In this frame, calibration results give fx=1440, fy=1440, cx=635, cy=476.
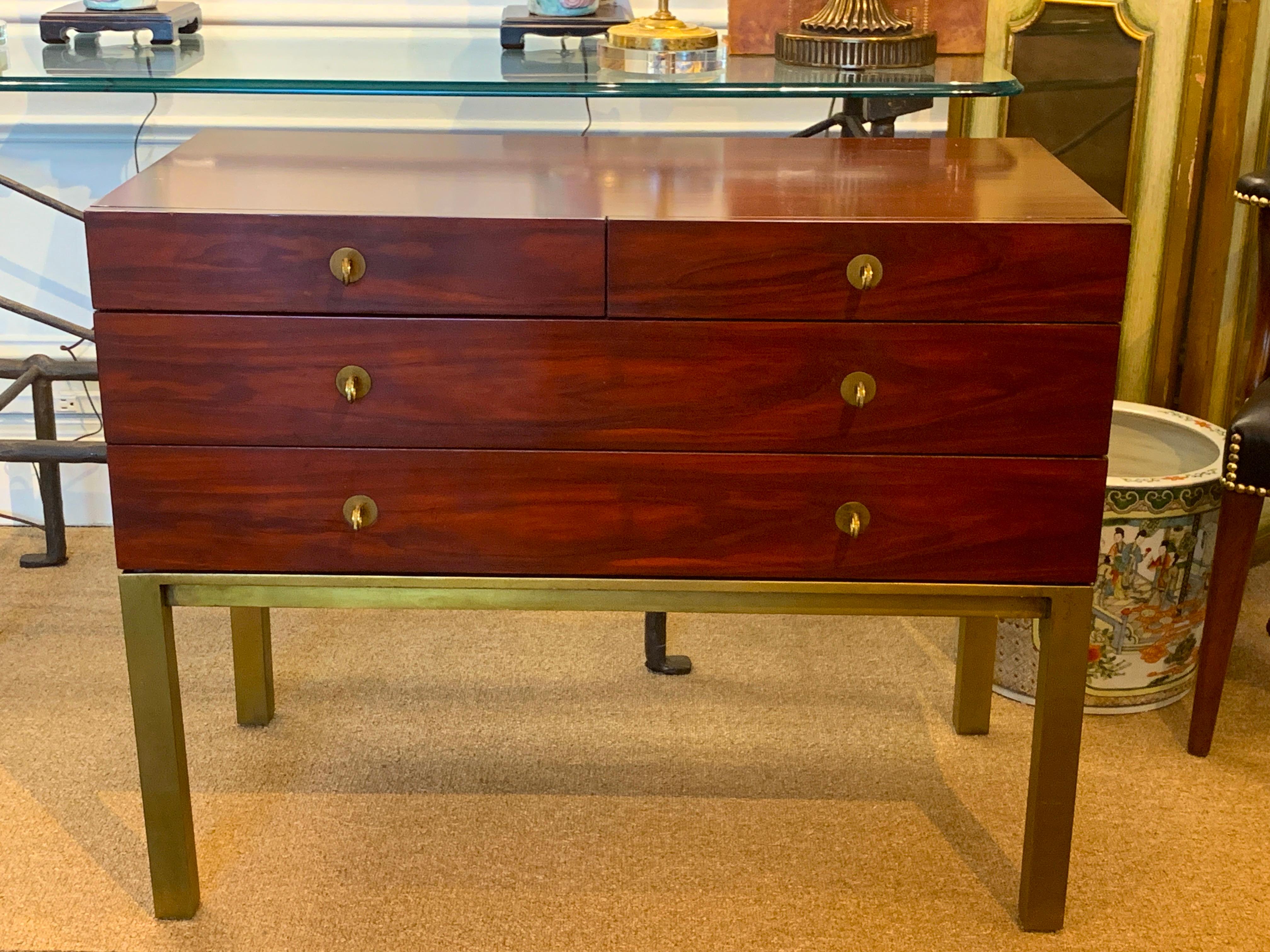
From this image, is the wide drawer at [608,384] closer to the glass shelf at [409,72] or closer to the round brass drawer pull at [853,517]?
the round brass drawer pull at [853,517]

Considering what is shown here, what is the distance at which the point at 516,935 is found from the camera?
1537 millimetres

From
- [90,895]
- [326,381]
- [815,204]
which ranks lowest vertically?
[90,895]

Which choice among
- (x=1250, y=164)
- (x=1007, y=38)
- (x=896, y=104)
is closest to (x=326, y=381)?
(x=896, y=104)

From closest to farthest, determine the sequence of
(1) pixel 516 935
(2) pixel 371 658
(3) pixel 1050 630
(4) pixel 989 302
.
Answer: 1. (4) pixel 989 302
2. (3) pixel 1050 630
3. (1) pixel 516 935
4. (2) pixel 371 658

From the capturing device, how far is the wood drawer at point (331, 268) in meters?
1.31

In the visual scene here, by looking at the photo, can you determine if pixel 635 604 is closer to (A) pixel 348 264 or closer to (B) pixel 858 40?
(A) pixel 348 264

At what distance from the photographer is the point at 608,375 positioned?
136cm

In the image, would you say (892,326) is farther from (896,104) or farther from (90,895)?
(90,895)

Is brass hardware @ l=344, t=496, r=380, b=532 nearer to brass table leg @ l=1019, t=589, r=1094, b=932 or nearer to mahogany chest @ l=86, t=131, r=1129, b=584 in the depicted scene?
mahogany chest @ l=86, t=131, r=1129, b=584

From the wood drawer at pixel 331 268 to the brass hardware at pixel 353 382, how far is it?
6 centimetres

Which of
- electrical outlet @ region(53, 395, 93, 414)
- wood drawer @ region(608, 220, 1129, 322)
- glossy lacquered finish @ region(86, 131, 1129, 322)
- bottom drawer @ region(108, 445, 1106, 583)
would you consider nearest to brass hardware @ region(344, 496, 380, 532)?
bottom drawer @ region(108, 445, 1106, 583)

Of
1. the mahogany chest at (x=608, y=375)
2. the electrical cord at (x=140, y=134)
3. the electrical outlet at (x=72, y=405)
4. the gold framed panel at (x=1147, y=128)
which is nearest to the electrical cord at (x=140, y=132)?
the electrical cord at (x=140, y=134)

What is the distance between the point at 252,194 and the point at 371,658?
91 centimetres

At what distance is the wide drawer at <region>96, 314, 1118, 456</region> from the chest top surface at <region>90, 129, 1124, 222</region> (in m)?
0.10
